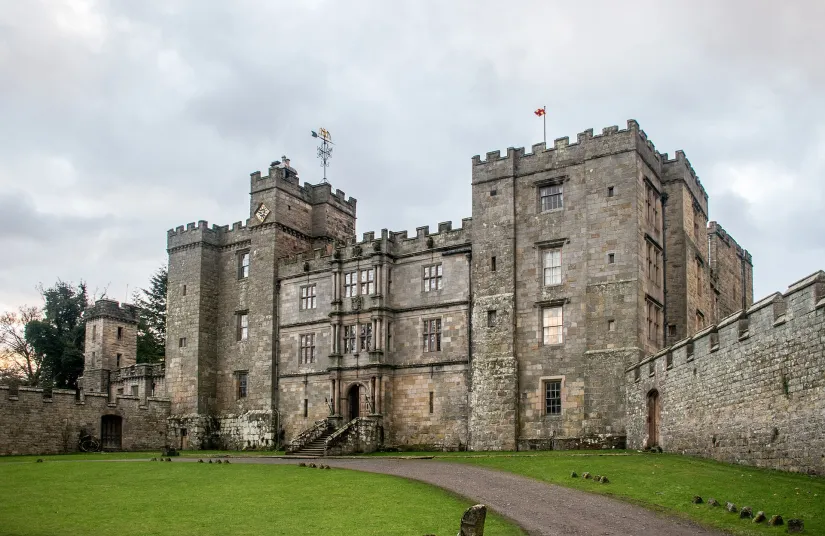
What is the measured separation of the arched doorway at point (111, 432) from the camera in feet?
154

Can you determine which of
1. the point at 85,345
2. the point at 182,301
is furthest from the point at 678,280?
the point at 85,345

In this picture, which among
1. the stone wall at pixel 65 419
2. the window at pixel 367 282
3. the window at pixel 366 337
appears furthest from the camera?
the window at pixel 367 282

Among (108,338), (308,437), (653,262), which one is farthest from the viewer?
(108,338)

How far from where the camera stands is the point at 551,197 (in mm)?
39188

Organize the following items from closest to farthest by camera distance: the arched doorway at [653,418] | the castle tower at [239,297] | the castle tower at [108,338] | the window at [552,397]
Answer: the arched doorway at [653,418], the window at [552,397], the castle tower at [239,297], the castle tower at [108,338]

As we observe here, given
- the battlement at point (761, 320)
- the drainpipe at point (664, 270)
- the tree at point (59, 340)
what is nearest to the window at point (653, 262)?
the drainpipe at point (664, 270)

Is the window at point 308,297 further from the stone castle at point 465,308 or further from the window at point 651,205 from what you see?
the window at point 651,205

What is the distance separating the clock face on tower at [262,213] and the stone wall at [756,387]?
26437 mm

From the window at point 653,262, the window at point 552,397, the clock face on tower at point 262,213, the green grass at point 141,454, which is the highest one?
the clock face on tower at point 262,213

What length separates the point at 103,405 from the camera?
47062 millimetres

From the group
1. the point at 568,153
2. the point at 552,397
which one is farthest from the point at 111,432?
the point at 568,153

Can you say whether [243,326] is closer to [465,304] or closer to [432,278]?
[432,278]

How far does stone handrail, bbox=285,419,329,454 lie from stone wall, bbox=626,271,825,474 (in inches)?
675

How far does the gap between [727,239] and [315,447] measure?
26.6 metres
